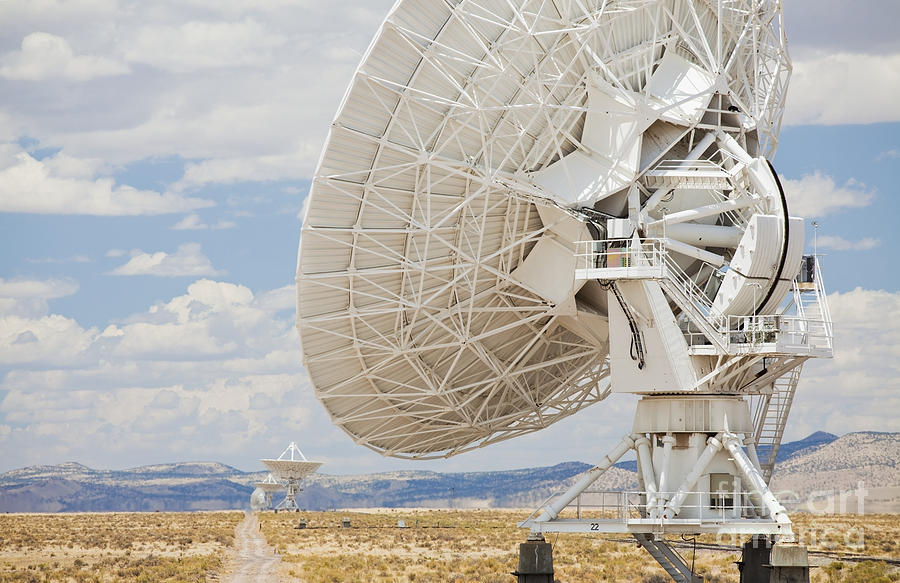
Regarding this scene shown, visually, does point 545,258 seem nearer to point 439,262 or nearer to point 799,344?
point 439,262

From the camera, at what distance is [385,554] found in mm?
50125

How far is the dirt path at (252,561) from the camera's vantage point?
1540 inches

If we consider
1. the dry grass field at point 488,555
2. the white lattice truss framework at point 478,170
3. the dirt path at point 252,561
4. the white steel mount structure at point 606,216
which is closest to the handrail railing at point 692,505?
the white steel mount structure at point 606,216

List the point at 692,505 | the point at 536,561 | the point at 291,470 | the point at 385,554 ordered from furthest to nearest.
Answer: the point at 291,470 < the point at 385,554 < the point at 536,561 < the point at 692,505

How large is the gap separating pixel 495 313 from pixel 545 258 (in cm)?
256

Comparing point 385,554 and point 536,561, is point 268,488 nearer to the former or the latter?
point 385,554

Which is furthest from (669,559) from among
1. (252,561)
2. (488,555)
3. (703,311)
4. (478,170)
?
(252,561)

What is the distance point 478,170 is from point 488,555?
25.5 m

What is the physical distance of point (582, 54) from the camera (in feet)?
88.5

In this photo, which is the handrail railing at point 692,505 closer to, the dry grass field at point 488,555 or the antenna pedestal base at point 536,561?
the antenna pedestal base at point 536,561

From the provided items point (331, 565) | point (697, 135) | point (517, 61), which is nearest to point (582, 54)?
point (517, 61)

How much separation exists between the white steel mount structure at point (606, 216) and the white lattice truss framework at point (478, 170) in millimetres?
60

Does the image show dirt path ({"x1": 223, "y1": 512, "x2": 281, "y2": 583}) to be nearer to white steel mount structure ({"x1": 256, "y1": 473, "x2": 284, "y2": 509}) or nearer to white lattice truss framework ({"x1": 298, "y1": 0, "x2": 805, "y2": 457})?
white lattice truss framework ({"x1": 298, "y1": 0, "x2": 805, "y2": 457})

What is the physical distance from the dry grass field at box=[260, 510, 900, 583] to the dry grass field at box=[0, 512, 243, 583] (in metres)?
3.24
